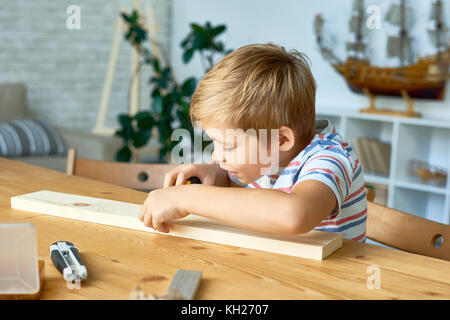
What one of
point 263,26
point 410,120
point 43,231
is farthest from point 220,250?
point 263,26

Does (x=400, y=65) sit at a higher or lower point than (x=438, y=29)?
lower

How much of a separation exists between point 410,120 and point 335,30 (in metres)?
0.92

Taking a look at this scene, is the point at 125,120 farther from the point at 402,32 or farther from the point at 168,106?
the point at 402,32

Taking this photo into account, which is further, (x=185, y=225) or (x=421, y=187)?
(x=421, y=187)

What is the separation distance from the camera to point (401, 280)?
72 centimetres

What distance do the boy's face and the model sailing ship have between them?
267 cm

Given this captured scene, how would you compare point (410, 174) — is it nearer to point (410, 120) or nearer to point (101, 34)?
point (410, 120)

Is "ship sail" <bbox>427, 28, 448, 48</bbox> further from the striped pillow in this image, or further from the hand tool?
the hand tool

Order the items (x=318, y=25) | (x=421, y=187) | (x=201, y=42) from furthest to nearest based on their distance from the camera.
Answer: (x=318, y=25), (x=201, y=42), (x=421, y=187)

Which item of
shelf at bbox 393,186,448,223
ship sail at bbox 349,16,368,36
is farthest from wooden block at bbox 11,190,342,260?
ship sail at bbox 349,16,368,36

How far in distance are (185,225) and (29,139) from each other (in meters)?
2.77

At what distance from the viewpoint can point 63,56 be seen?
14.4 ft

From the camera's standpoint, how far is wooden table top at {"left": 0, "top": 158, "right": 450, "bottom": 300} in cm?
67

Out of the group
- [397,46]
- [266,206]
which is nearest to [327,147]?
[266,206]
